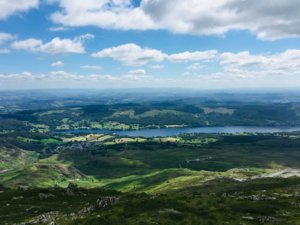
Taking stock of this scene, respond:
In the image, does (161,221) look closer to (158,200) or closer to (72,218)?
→ (158,200)

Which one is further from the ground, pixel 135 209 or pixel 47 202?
pixel 135 209

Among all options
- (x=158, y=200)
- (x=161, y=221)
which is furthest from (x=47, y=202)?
(x=161, y=221)

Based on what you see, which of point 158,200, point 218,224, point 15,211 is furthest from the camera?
point 15,211

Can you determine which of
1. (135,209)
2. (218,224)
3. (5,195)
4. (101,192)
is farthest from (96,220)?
(5,195)

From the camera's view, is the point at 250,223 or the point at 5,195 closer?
the point at 250,223

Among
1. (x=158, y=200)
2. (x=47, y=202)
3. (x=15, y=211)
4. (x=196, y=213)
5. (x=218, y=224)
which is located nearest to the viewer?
(x=218, y=224)

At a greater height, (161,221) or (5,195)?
(161,221)

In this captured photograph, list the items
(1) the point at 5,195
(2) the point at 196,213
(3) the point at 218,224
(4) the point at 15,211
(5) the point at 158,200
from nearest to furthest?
(3) the point at 218,224
(2) the point at 196,213
(5) the point at 158,200
(4) the point at 15,211
(1) the point at 5,195

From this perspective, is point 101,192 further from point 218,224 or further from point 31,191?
point 218,224

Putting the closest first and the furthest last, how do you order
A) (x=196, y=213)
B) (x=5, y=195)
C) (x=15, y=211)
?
(x=196, y=213)
(x=15, y=211)
(x=5, y=195)
